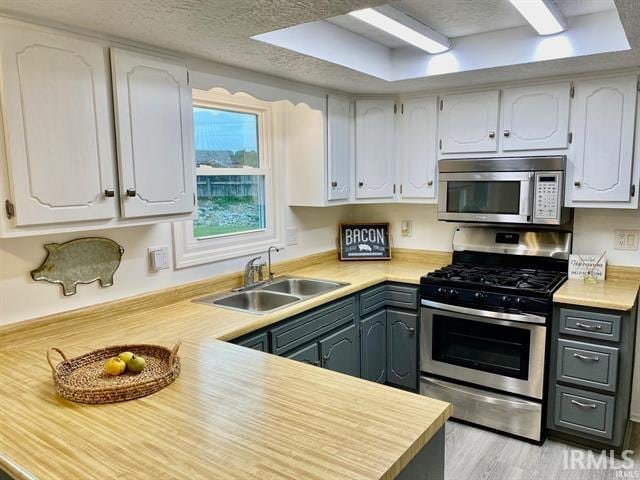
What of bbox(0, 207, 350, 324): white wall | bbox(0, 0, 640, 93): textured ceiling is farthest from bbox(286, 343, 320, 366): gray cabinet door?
bbox(0, 0, 640, 93): textured ceiling

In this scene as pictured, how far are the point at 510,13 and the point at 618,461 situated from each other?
2.39 m

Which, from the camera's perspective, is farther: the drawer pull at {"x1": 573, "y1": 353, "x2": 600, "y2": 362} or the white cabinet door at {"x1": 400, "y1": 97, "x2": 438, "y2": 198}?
the white cabinet door at {"x1": 400, "y1": 97, "x2": 438, "y2": 198}

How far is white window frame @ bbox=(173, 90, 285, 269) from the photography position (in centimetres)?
263

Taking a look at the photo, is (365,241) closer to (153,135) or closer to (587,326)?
(587,326)

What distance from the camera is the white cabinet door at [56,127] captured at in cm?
159

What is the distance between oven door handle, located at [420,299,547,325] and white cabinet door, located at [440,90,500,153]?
Answer: 1020 millimetres

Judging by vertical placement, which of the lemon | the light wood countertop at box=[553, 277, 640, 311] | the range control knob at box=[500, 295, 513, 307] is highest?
the lemon

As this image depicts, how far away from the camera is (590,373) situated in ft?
8.30

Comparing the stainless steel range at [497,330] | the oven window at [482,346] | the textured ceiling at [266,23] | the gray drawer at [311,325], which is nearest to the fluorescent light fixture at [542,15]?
the textured ceiling at [266,23]

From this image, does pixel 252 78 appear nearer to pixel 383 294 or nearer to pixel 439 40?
pixel 439 40

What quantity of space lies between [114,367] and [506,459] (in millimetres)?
2132

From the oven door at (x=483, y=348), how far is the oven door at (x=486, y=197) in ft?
2.02

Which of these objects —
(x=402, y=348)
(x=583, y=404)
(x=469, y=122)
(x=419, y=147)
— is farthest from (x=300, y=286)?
(x=583, y=404)

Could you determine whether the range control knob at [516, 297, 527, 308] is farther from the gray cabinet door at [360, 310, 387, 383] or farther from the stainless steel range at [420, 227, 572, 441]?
the gray cabinet door at [360, 310, 387, 383]
